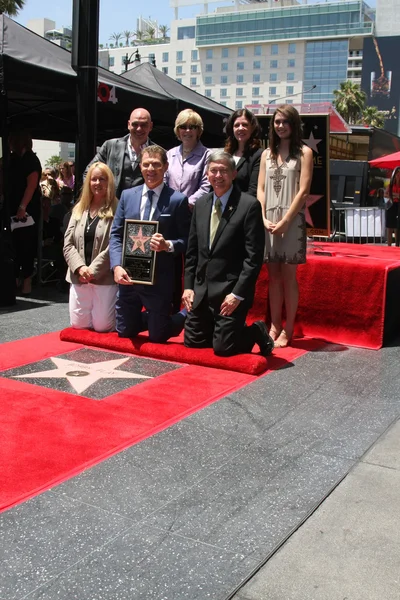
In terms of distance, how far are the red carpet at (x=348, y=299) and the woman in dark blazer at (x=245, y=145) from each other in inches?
35.8

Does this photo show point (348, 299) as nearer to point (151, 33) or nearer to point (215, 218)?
point (215, 218)

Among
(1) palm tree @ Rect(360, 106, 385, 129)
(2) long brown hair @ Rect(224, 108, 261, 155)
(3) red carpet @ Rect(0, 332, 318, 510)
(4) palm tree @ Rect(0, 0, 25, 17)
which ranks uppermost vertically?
(1) palm tree @ Rect(360, 106, 385, 129)

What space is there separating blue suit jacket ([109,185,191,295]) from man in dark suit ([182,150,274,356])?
0.66 feet

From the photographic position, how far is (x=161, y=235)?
17.5 ft

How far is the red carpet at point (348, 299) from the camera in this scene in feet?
19.5

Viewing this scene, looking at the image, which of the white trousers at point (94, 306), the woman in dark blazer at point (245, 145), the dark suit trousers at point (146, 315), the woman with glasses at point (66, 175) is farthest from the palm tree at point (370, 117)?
the dark suit trousers at point (146, 315)

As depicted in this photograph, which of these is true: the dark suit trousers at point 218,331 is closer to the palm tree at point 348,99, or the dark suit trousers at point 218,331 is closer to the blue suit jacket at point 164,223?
the blue suit jacket at point 164,223

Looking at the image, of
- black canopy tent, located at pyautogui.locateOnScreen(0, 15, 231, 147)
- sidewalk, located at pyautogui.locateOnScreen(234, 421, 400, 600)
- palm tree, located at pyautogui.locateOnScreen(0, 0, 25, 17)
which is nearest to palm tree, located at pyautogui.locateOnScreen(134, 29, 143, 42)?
palm tree, located at pyautogui.locateOnScreen(0, 0, 25, 17)

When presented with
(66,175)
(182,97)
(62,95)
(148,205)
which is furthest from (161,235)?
(66,175)

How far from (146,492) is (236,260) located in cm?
247

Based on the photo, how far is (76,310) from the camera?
5.95m

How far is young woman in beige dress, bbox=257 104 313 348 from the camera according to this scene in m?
5.57

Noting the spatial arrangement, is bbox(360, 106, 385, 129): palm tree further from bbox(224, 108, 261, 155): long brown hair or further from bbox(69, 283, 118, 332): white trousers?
bbox(69, 283, 118, 332): white trousers

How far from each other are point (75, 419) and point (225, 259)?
70.6 inches
